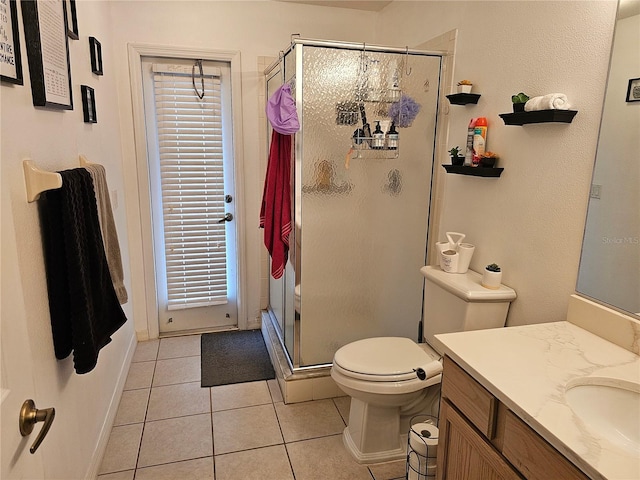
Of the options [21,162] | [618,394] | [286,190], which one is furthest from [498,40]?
[21,162]

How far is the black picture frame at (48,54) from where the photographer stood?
130cm

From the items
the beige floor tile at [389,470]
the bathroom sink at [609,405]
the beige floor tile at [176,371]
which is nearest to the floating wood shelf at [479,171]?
the bathroom sink at [609,405]

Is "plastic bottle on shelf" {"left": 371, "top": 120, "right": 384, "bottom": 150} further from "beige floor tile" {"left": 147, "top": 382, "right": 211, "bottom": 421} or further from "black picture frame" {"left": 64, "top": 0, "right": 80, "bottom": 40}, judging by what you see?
"beige floor tile" {"left": 147, "top": 382, "right": 211, "bottom": 421}

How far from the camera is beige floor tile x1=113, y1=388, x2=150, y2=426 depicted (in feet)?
7.79

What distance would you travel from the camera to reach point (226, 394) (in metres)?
2.63

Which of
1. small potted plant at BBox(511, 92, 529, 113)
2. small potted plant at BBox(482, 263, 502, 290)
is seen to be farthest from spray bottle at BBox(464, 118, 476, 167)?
small potted plant at BBox(482, 263, 502, 290)

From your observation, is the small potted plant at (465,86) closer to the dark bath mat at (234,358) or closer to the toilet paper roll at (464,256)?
the toilet paper roll at (464,256)

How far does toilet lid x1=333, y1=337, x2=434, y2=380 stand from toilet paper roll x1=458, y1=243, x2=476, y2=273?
45cm

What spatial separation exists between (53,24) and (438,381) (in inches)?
83.4

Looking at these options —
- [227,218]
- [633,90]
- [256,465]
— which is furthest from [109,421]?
[633,90]

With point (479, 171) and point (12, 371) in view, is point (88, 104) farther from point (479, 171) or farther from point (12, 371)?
Result: point (479, 171)

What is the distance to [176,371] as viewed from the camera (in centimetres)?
288

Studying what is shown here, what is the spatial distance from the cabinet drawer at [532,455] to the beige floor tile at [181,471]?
1.42 m

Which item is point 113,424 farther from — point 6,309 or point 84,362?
point 6,309
